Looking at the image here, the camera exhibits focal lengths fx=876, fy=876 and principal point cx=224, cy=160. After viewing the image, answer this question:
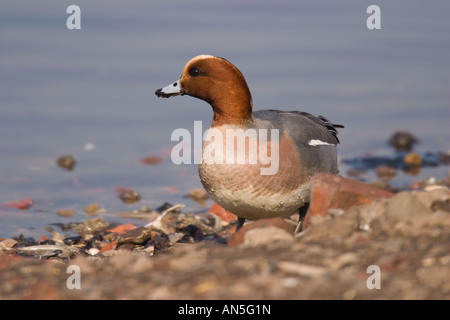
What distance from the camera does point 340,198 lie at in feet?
17.1

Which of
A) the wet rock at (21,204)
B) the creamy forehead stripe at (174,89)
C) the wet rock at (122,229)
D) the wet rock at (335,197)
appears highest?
the creamy forehead stripe at (174,89)

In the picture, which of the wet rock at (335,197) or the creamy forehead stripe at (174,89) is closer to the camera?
the wet rock at (335,197)

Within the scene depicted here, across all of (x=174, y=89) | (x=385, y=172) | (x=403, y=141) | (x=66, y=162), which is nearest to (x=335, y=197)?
(x=174, y=89)

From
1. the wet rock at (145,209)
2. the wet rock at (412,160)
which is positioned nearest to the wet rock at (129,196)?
the wet rock at (145,209)

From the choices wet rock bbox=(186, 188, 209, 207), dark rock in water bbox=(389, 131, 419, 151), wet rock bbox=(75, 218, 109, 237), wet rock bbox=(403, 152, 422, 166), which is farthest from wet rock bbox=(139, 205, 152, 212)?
dark rock in water bbox=(389, 131, 419, 151)

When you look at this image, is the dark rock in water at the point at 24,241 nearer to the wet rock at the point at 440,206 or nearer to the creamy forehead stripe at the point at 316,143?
the creamy forehead stripe at the point at 316,143

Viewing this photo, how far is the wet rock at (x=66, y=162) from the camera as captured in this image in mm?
10289

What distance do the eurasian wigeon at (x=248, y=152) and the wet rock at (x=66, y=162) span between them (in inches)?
155

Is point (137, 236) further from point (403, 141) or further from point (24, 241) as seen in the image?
point (403, 141)

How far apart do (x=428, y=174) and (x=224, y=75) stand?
4525mm

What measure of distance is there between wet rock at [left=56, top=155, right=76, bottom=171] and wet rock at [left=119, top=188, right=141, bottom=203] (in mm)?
1092

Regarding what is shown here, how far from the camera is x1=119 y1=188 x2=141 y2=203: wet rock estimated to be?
9257 millimetres

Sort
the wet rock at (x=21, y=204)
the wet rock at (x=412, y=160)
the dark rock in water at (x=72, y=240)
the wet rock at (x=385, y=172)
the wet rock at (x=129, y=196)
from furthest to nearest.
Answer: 1. the wet rock at (x=412, y=160)
2. the wet rock at (x=385, y=172)
3. the wet rock at (x=129, y=196)
4. the wet rock at (x=21, y=204)
5. the dark rock in water at (x=72, y=240)

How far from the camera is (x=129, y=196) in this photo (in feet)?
30.6
